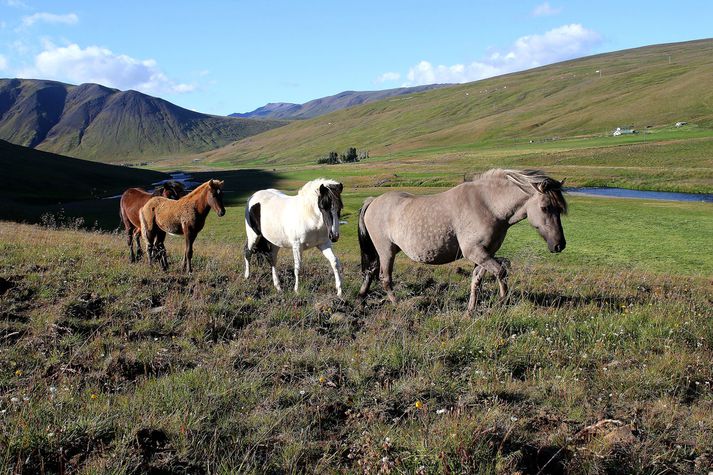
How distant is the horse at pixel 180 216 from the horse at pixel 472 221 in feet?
13.8

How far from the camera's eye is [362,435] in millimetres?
4203

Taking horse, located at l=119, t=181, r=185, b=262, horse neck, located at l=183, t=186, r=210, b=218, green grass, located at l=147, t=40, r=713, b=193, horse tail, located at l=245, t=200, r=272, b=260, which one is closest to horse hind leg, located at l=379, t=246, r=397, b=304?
horse tail, located at l=245, t=200, r=272, b=260

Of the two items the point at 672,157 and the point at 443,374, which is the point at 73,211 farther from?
the point at 672,157

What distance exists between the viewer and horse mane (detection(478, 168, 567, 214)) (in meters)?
7.91

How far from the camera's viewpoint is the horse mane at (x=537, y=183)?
791cm

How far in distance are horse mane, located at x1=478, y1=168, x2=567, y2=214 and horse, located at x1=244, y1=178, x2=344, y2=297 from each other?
3.12 metres

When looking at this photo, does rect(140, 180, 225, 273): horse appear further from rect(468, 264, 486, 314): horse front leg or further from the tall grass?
rect(468, 264, 486, 314): horse front leg

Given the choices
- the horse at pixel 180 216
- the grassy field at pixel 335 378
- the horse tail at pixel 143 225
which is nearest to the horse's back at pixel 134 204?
the horse tail at pixel 143 225

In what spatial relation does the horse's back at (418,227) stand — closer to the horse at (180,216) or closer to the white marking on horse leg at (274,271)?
the white marking on horse leg at (274,271)

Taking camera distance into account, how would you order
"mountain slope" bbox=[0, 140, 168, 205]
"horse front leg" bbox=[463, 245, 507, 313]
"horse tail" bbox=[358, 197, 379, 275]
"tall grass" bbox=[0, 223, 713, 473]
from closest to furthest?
"tall grass" bbox=[0, 223, 713, 473]
"horse front leg" bbox=[463, 245, 507, 313]
"horse tail" bbox=[358, 197, 379, 275]
"mountain slope" bbox=[0, 140, 168, 205]

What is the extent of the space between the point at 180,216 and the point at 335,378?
7855 millimetres

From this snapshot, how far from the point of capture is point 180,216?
1191 cm


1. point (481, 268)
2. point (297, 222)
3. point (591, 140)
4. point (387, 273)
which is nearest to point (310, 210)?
point (297, 222)

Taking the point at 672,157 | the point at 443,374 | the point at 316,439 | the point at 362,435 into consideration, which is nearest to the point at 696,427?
the point at 443,374
